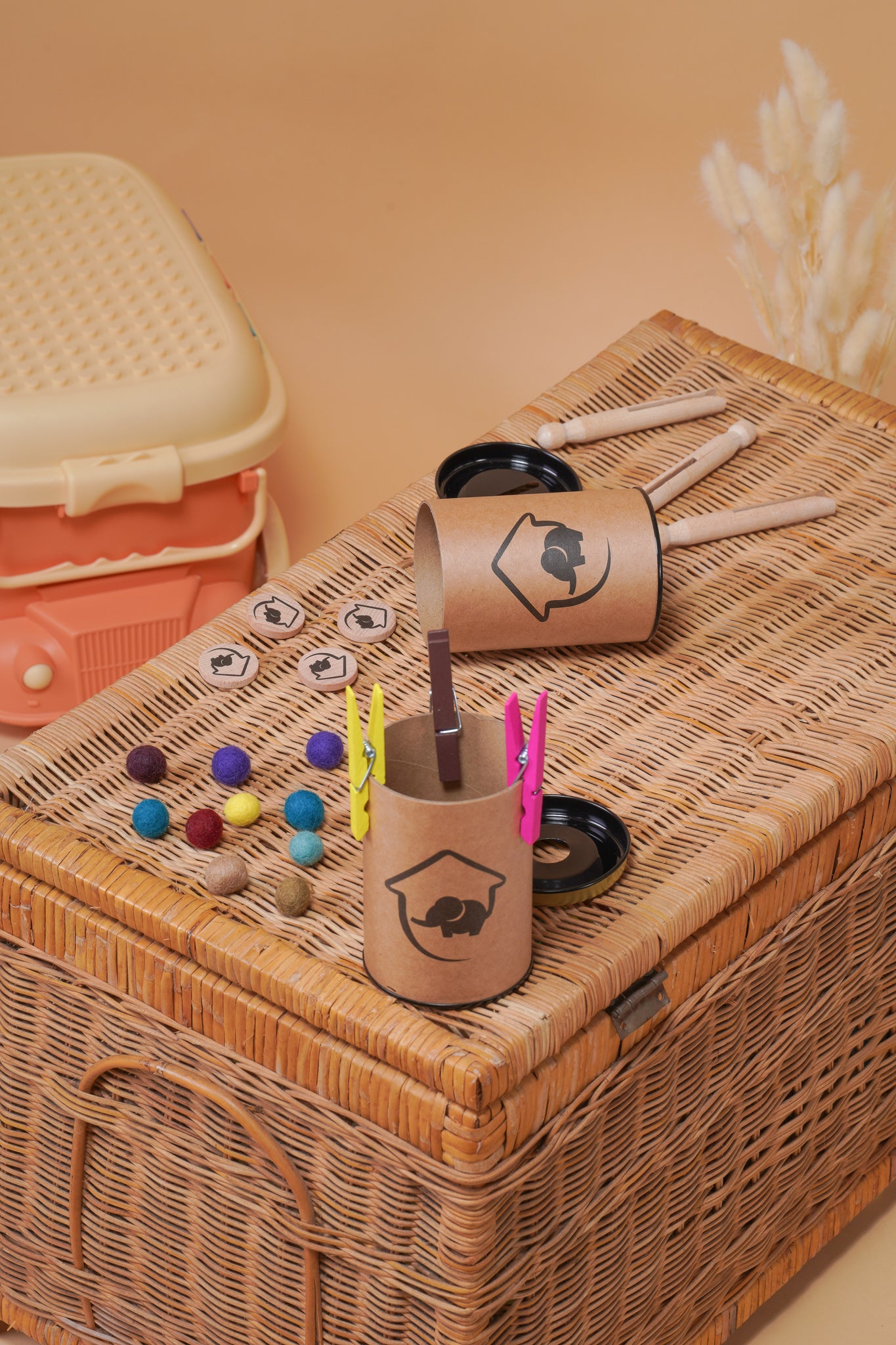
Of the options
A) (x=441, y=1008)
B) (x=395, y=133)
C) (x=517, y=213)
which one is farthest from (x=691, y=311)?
(x=441, y=1008)

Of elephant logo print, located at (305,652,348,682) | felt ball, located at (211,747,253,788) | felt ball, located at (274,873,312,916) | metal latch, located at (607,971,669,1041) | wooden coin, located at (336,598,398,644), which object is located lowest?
metal latch, located at (607,971,669,1041)

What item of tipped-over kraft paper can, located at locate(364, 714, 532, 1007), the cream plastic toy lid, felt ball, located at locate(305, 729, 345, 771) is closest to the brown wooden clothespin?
tipped-over kraft paper can, located at locate(364, 714, 532, 1007)

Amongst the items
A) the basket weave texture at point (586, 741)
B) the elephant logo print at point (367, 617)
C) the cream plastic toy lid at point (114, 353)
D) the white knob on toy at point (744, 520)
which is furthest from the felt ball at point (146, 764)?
the cream plastic toy lid at point (114, 353)

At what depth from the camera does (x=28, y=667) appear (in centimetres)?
183

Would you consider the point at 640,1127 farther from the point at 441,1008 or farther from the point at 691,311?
the point at 691,311

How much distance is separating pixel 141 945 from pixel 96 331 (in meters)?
0.99

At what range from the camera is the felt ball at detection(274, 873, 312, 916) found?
1.08 meters

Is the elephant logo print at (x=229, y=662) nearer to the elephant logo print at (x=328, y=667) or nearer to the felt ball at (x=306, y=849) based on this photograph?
the elephant logo print at (x=328, y=667)

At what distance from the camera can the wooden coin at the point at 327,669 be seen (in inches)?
50.7

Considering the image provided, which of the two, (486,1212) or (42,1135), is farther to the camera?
(42,1135)

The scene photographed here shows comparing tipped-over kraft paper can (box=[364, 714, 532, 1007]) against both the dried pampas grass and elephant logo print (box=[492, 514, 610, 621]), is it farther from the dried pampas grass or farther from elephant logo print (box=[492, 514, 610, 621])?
the dried pampas grass

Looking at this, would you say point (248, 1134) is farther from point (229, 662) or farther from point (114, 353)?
point (114, 353)

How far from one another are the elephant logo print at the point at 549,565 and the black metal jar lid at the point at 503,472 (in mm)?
182

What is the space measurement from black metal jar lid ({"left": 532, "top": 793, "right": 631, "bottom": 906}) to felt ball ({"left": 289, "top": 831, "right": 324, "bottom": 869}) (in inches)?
5.9
